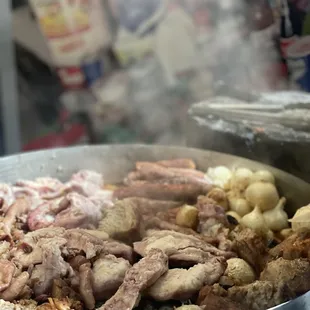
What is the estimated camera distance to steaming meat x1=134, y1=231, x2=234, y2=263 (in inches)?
70.6

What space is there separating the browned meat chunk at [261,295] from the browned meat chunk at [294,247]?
0.65ft

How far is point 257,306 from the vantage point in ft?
5.16

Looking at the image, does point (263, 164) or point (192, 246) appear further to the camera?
point (263, 164)

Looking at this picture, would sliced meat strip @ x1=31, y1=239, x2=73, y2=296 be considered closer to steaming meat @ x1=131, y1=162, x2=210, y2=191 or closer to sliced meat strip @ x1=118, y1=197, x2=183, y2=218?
sliced meat strip @ x1=118, y1=197, x2=183, y2=218

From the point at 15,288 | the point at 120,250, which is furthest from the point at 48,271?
the point at 120,250

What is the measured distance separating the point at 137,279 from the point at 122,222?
422 millimetres

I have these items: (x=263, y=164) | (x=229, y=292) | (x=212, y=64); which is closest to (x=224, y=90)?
(x=263, y=164)

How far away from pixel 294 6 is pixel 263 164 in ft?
2.27

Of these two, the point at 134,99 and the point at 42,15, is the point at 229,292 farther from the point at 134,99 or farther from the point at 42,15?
the point at 42,15

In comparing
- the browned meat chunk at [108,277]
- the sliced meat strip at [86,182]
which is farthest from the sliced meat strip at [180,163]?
the browned meat chunk at [108,277]

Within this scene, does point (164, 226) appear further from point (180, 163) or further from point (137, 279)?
point (180, 163)

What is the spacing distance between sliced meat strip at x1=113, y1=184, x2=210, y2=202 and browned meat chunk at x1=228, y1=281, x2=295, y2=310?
0.77m

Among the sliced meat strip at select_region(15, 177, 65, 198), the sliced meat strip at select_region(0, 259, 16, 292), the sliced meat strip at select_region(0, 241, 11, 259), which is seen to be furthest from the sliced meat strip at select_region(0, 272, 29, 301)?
the sliced meat strip at select_region(15, 177, 65, 198)

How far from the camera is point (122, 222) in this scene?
2.01 meters
